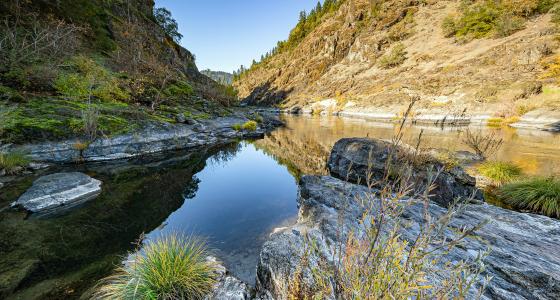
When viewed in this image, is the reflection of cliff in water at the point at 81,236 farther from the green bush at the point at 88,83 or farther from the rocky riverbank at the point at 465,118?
the rocky riverbank at the point at 465,118

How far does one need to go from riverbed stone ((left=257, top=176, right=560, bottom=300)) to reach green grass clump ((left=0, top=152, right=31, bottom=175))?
10.9m

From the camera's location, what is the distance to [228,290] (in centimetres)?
364

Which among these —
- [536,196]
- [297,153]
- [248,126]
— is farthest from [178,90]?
[536,196]

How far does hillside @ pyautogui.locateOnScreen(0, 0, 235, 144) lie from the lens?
12.1m

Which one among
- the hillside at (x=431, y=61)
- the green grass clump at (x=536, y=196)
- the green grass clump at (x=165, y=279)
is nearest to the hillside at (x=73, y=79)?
the green grass clump at (x=165, y=279)

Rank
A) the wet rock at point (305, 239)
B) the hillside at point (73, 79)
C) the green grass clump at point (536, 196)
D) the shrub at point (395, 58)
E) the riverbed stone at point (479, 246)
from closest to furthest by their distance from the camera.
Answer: the riverbed stone at point (479, 246), the wet rock at point (305, 239), the green grass clump at point (536, 196), the hillside at point (73, 79), the shrub at point (395, 58)

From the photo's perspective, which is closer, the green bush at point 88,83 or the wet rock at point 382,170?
the wet rock at point 382,170

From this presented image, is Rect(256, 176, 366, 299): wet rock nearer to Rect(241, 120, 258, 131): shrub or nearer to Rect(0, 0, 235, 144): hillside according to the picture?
Rect(0, 0, 235, 144): hillside

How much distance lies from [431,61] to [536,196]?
57.2 meters

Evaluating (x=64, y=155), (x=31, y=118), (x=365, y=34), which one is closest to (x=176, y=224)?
(x=64, y=155)

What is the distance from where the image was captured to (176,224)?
666cm

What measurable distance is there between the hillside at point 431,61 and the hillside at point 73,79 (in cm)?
3607

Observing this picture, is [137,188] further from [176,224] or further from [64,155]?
[64,155]

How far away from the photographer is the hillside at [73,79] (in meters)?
12.1
